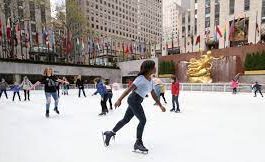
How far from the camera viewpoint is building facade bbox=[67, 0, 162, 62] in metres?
76.8

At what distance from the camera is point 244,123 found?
614 centimetres

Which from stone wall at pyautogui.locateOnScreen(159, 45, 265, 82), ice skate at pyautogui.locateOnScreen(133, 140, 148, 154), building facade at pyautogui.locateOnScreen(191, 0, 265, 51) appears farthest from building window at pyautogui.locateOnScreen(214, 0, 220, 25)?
ice skate at pyautogui.locateOnScreen(133, 140, 148, 154)

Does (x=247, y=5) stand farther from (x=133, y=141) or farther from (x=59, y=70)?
(x=133, y=141)

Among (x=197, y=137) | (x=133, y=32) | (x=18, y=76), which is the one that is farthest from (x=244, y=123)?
(x=133, y=32)

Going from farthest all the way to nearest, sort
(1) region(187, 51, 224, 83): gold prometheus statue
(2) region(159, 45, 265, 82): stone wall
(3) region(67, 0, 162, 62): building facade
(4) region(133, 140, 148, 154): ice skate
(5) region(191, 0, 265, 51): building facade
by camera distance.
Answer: (3) region(67, 0, 162, 62): building facade → (5) region(191, 0, 265, 51): building facade → (2) region(159, 45, 265, 82): stone wall → (1) region(187, 51, 224, 83): gold prometheus statue → (4) region(133, 140, 148, 154): ice skate

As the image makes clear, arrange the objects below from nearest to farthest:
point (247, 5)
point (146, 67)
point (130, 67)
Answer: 1. point (146, 67)
2. point (130, 67)
3. point (247, 5)

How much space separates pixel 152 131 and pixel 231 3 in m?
50.4

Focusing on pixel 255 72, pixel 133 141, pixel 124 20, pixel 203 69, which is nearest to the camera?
pixel 133 141

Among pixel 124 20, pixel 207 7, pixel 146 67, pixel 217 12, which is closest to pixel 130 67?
pixel 217 12

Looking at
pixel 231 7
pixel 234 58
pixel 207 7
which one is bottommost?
pixel 234 58

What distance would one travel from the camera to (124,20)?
93.6 meters

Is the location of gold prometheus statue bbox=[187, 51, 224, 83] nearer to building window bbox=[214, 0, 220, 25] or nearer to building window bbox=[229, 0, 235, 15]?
building window bbox=[229, 0, 235, 15]

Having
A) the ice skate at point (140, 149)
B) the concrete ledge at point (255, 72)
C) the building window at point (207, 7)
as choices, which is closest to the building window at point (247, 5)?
the building window at point (207, 7)

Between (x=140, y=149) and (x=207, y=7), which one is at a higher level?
(x=207, y=7)
